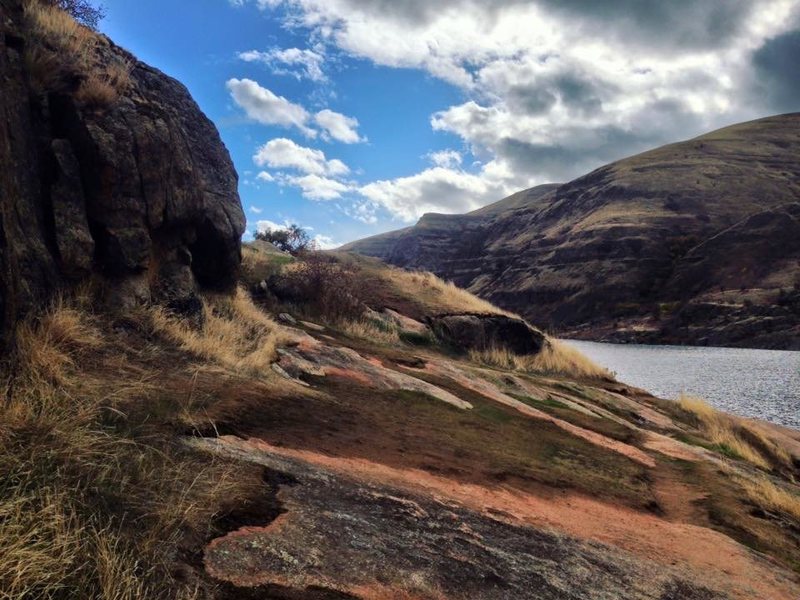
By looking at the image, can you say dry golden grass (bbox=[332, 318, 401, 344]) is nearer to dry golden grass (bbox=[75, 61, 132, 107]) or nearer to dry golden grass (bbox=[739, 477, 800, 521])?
dry golden grass (bbox=[75, 61, 132, 107])

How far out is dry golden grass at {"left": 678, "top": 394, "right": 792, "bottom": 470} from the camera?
51.9 feet

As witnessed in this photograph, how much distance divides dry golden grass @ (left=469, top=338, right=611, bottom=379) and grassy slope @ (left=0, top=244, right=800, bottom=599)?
5.67 m

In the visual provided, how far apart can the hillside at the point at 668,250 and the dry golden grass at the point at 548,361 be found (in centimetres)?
4528

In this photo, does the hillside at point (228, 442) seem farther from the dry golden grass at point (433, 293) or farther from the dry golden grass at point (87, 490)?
the dry golden grass at point (433, 293)

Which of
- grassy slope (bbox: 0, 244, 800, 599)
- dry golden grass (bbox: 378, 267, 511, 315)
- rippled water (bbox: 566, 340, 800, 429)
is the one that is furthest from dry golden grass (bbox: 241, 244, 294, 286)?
rippled water (bbox: 566, 340, 800, 429)

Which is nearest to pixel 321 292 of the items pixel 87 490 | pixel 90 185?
pixel 90 185

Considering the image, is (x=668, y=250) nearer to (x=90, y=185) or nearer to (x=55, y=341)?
(x=90, y=185)

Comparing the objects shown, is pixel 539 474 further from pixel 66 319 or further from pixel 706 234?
pixel 706 234

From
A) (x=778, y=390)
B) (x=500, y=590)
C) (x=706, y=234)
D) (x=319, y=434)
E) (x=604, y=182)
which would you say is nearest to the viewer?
(x=500, y=590)

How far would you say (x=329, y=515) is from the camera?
493 centimetres

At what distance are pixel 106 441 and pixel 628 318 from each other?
84.7m

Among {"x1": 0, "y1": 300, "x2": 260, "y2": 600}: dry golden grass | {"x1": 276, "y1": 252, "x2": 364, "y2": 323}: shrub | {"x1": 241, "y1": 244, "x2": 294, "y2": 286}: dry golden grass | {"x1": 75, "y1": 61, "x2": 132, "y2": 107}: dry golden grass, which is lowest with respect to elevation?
{"x1": 0, "y1": 300, "x2": 260, "y2": 600}: dry golden grass

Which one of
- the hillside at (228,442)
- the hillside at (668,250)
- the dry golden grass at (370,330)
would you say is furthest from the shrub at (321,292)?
the hillside at (668,250)

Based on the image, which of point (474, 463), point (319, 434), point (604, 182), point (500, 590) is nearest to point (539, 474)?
point (474, 463)
